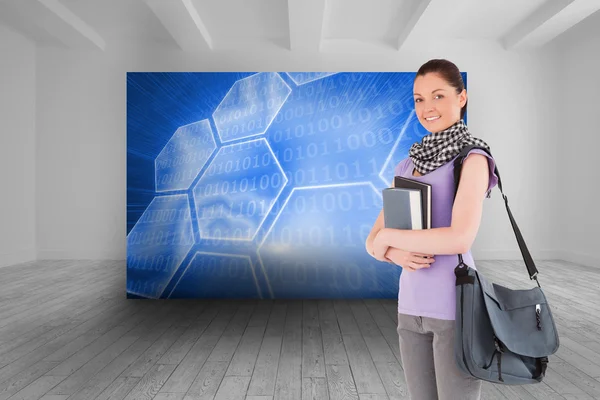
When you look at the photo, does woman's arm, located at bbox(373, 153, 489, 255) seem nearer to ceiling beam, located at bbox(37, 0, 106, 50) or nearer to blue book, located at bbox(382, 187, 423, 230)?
blue book, located at bbox(382, 187, 423, 230)

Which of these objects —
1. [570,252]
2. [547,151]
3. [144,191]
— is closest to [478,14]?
[547,151]

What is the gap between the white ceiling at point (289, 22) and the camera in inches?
215

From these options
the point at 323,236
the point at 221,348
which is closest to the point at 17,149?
the point at 323,236

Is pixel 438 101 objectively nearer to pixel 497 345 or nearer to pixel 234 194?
pixel 497 345

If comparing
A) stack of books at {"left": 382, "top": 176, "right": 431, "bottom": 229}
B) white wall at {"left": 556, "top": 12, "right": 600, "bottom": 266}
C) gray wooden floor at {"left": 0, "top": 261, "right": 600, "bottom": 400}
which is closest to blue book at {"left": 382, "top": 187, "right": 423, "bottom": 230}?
stack of books at {"left": 382, "top": 176, "right": 431, "bottom": 229}

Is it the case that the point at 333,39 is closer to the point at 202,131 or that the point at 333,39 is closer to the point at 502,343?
the point at 202,131

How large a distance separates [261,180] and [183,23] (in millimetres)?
2788

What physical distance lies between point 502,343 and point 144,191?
3888 millimetres

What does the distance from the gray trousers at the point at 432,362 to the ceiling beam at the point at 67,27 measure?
19.4 feet

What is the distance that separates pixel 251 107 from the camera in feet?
14.0

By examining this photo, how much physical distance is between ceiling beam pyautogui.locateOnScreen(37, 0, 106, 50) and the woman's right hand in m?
5.85

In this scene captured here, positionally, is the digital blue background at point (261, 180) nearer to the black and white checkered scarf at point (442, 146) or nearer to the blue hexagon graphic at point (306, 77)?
the blue hexagon graphic at point (306, 77)

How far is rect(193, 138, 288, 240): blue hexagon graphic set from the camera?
13.9 feet

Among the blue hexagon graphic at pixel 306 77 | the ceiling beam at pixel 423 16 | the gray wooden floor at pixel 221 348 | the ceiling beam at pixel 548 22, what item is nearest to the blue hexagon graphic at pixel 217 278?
the gray wooden floor at pixel 221 348
